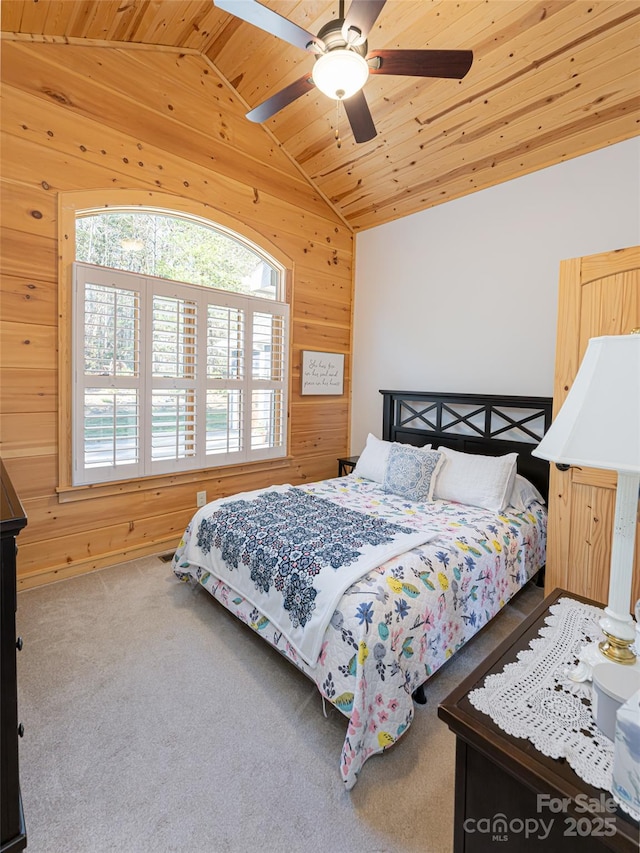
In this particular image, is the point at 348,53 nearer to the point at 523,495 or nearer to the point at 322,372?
the point at 523,495

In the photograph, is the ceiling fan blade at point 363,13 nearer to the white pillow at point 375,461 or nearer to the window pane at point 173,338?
the window pane at point 173,338

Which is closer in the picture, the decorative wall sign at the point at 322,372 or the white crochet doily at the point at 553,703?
the white crochet doily at the point at 553,703

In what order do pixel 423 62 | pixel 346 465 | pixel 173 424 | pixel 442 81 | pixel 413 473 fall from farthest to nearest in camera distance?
1. pixel 346 465
2. pixel 173 424
3. pixel 413 473
4. pixel 442 81
5. pixel 423 62

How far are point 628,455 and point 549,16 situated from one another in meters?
2.88

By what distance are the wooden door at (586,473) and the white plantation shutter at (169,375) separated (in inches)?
96.5

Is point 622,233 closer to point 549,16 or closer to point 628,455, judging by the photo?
point 549,16

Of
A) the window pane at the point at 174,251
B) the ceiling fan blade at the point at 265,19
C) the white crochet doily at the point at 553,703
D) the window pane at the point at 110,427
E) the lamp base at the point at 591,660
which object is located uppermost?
the ceiling fan blade at the point at 265,19

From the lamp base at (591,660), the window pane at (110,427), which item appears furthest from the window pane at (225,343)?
the lamp base at (591,660)

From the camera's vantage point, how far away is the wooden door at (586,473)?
2004 millimetres

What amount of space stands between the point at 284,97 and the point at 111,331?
5.95 feet

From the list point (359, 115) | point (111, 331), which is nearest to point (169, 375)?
point (111, 331)

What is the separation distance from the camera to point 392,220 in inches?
164

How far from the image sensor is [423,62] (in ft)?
5.90

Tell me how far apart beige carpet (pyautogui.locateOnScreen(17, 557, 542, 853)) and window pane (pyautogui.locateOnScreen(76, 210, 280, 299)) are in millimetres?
2431
